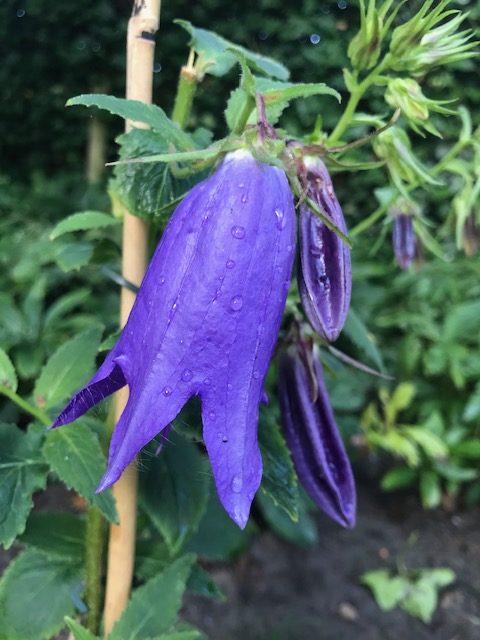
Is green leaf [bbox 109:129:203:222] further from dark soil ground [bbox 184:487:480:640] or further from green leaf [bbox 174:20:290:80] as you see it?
dark soil ground [bbox 184:487:480:640]

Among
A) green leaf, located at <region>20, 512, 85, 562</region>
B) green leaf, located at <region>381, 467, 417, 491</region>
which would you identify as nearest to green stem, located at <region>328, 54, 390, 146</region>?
green leaf, located at <region>20, 512, 85, 562</region>

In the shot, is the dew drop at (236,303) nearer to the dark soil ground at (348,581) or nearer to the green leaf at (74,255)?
the green leaf at (74,255)

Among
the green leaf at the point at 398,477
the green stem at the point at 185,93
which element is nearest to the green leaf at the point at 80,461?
the green stem at the point at 185,93

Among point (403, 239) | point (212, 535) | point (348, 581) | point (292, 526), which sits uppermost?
point (403, 239)

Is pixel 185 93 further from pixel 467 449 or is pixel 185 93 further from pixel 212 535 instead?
pixel 467 449

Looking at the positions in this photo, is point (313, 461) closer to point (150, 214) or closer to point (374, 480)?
point (150, 214)

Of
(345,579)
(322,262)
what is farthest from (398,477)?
(322,262)
